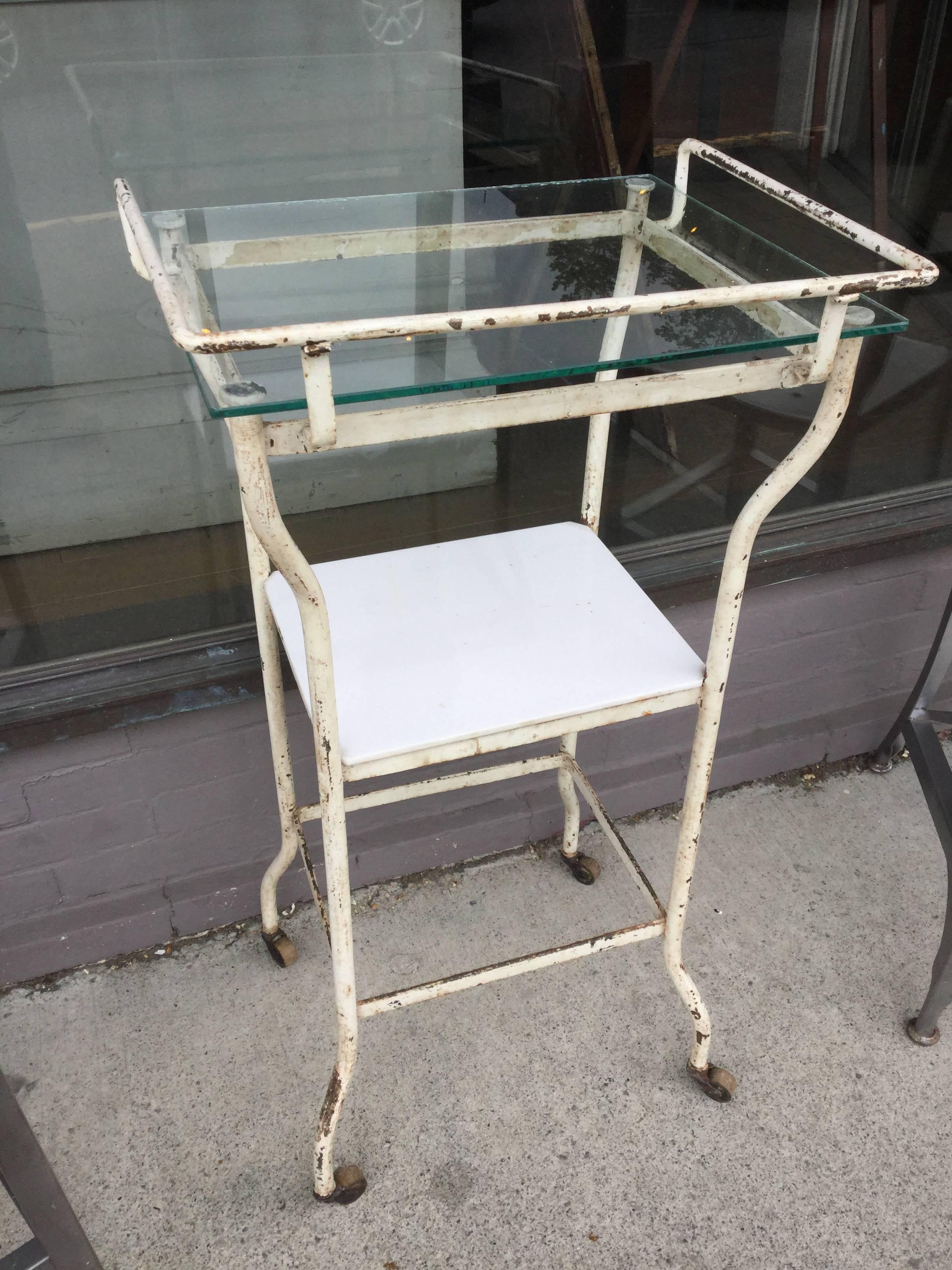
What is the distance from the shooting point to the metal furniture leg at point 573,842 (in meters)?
2.00

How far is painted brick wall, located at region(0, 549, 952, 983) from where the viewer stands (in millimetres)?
1753

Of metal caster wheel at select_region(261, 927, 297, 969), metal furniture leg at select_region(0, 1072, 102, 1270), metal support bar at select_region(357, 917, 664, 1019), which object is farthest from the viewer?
metal caster wheel at select_region(261, 927, 297, 969)

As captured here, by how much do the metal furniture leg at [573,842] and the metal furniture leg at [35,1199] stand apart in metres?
1.09

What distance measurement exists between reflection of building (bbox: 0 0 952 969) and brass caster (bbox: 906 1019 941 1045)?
26.8 inches

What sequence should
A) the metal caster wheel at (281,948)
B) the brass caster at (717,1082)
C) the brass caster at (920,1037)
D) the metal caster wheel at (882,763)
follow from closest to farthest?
the brass caster at (717,1082) → the brass caster at (920,1037) → the metal caster wheel at (281,948) → the metal caster wheel at (882,763)

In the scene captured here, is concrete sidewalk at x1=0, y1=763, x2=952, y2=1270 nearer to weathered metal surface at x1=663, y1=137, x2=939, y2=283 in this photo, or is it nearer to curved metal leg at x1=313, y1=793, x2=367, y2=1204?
curved metal leg at x1=313, y1=793, x2=367, y2=1204

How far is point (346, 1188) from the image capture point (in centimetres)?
153

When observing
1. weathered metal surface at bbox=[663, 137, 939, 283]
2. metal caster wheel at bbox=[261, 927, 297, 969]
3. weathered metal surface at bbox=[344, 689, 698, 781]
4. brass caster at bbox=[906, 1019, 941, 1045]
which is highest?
weathered metal surface at bbox=[663, 137, 939, 283]

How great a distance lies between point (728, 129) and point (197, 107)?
3.22 feet

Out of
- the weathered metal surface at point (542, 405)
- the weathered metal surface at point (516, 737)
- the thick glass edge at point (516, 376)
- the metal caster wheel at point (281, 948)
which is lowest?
the metal caster wheel at point (281, 948)

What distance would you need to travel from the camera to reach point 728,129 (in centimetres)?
192

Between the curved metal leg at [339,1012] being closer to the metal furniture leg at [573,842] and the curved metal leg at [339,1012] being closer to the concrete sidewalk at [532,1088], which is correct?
the concrete sidewalk at [532,1088]

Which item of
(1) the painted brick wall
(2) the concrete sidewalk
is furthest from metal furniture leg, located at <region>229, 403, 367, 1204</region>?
(1) the painted brick wall

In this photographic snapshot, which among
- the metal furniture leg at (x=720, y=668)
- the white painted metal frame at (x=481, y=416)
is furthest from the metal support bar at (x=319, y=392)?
the metal furniture leg at (x=720, y=668)
